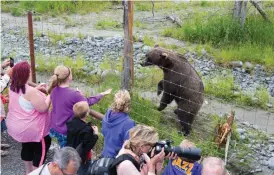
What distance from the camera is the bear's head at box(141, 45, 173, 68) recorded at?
284 inches

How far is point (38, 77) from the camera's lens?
9094mm

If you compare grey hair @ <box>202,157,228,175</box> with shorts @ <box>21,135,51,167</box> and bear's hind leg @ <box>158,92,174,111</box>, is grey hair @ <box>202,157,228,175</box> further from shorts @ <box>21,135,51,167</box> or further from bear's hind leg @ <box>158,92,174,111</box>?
bear's hind leg @ <box>158,92,174,111</box>

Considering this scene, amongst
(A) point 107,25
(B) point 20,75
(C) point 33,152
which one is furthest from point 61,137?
(A) point 107,25

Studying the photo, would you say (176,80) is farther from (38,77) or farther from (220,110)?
(38,77)

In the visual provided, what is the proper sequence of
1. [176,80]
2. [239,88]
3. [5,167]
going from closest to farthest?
[5,167] < [176,80] < [239,88]

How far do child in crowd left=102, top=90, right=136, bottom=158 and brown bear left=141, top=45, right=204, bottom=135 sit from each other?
248 cm

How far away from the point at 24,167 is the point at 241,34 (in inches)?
272

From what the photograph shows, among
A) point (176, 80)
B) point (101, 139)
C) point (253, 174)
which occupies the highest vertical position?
point (176, 80)

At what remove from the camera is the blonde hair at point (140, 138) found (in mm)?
3674

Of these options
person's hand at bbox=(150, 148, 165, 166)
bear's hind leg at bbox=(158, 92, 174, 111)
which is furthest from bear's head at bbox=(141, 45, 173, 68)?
person's hand at bbox=(150, 148, 165, 166)

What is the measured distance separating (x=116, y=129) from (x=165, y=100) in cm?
286

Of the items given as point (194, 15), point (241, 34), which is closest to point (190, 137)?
point (241, 34)

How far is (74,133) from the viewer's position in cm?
446

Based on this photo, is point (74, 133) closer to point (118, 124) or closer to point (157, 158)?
point (118, 124)
